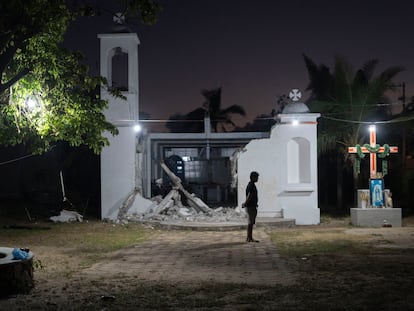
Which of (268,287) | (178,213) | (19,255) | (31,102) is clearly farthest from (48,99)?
(178,213)

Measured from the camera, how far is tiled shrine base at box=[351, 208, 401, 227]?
57.3 ft

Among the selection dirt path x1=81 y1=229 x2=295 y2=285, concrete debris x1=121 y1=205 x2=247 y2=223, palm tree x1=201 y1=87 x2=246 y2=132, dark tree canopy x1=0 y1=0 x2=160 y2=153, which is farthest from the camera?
palm tree x1=201 y1=87 x2=246 y2=132

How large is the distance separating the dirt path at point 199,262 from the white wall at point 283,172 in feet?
14.5

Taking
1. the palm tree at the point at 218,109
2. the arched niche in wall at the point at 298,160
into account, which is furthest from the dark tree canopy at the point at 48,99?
the palm tree at the point at 218,109

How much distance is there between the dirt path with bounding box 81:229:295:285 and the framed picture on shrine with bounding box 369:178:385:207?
504 centimetres

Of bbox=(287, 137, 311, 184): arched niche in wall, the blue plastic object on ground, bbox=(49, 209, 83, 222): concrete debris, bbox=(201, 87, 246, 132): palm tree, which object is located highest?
bbox=(201, 87, 246, 132): palm tree

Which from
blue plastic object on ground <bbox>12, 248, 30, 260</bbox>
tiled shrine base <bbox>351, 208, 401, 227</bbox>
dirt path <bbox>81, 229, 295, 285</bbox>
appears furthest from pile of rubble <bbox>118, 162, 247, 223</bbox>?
blue plastic object on ground <bbox>12, 248, 30, 260</bbox>

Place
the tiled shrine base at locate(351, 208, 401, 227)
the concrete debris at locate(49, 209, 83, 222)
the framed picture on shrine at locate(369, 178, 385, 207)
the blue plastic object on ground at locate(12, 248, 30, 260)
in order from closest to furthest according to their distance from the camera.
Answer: the blue plastic object on ground at locate(12, 248, 30, 260)
the tiled shrine base at locate(351, 208, 401, 227)
the framed picture on shrine at locate(369, 178, 385, 207)
the concrete debris at locate(49, 209, 83, 222)

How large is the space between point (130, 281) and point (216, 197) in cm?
2124

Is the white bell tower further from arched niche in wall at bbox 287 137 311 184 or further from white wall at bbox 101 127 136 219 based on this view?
arched niche in wall at bbox 287 137 311 184

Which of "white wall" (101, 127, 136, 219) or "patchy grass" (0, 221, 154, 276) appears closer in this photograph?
"patchy grass" (0, 221, 154, 276)

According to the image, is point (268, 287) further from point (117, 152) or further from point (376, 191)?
point (117, 152)

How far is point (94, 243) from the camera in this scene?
45.5 ft

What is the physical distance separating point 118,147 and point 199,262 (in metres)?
10.4
